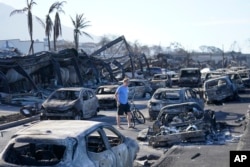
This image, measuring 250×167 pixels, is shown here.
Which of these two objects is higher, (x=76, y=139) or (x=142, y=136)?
(x=76, y=139)

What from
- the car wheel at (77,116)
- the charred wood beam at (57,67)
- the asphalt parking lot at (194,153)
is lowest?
the asphalt parking lot at (194,153)

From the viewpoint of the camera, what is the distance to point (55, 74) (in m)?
38.6

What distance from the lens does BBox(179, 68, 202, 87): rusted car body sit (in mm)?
41500

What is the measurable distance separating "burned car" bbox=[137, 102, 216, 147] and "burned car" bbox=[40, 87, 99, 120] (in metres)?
5.67

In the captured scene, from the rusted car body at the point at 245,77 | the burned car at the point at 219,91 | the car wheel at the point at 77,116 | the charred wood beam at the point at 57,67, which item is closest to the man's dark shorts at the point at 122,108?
the car wheel at the point at 77,116

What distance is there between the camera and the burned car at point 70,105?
19.8 meters

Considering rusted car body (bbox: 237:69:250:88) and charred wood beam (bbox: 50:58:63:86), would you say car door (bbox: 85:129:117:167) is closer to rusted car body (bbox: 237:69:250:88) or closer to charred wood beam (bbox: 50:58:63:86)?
charred wood beam (bbox: 50:58:63:86)

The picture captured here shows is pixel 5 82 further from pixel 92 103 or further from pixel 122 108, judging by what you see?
pixel 122 108

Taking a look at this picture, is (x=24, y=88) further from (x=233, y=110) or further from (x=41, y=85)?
(x=233, y=110)

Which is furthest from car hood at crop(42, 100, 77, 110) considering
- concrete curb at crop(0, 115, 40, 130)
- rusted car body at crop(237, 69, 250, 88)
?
rusted car body at crop(237, 69, 250, 88)

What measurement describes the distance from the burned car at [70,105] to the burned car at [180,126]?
5670 millimetres

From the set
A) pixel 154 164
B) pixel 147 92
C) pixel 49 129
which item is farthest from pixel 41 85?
pixel 49 129

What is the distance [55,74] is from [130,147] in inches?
1176

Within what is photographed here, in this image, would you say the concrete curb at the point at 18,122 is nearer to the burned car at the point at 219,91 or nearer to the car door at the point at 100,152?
the car door at the point at 100,152
